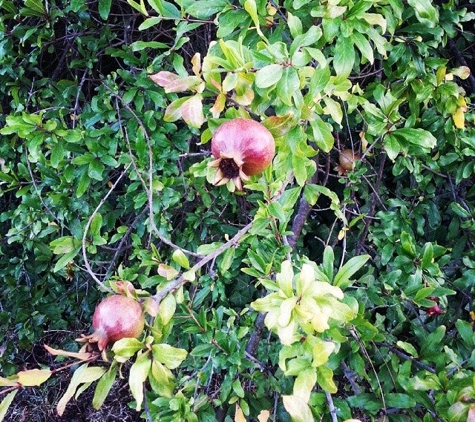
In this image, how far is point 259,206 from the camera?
1.16m

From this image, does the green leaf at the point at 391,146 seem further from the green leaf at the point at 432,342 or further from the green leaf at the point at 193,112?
the green leaf at the point at 193,112

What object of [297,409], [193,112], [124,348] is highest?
[193,112]

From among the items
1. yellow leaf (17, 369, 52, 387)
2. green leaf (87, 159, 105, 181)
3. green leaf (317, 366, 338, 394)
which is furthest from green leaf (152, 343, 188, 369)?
green leaf (87, 159, 105, 181)

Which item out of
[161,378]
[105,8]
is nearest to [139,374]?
[161,378]

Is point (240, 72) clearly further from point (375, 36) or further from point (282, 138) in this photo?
point (375, 36)

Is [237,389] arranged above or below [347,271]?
below

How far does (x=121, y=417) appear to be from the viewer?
7.13 ft

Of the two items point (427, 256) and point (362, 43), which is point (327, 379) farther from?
point (362, 43)

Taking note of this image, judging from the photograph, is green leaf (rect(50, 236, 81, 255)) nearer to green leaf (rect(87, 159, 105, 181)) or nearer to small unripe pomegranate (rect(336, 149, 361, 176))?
green leaf (rect(87, 159, 105, 181))

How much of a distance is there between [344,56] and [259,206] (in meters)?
0.42

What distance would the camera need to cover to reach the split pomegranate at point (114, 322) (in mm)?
789

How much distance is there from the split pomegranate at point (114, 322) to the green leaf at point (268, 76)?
0.47m

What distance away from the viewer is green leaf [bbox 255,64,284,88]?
0.81 metres

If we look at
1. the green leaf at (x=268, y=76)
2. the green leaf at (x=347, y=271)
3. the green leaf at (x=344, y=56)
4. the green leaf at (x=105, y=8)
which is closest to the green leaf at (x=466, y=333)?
the green leaf at (x=347, y=271)
